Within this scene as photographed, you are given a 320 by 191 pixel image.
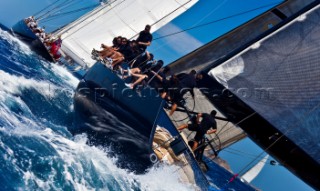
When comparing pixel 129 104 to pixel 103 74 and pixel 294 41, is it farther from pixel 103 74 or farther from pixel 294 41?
pixel 294 41

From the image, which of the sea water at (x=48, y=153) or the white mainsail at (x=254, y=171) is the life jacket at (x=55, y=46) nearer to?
the sea water at (x=48, y=153)

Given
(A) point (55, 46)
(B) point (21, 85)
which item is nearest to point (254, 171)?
(A) point (55, 46)

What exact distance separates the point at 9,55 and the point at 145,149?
7.36 m

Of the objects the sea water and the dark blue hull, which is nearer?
the sea water

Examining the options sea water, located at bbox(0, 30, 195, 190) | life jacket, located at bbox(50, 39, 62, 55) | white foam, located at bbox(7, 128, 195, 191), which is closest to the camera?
→ sea water, located at bbox(0, 30, 195, 190)

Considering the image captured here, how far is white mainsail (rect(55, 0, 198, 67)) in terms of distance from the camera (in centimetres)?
1344

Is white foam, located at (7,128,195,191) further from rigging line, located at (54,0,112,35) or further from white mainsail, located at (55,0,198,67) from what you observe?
rigging line, located at (54,0,112,35)

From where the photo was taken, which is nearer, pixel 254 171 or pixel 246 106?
pixel 246 106

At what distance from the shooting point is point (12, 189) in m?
4.64

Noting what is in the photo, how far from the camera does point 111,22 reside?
537 inches

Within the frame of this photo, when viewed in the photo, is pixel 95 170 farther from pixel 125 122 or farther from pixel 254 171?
pixel 254 171

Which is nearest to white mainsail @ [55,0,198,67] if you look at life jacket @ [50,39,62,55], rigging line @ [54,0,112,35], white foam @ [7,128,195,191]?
rigging line @ [54,0,112,35]

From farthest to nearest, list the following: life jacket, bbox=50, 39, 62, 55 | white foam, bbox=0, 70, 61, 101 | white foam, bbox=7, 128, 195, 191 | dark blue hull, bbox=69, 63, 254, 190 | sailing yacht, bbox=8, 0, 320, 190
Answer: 1. life jacket, bbox=50, 39, 62, 55
2. white foam, bbox=0, 70, 61, 101
3. sailing yacht, bbox=8, 0, 320, 190
4. dark blue hull, bbox=69, 63, 254, 190
5. white foam, bbox=7, 128, 195, 191

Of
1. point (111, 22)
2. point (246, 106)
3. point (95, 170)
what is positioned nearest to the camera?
point (95, 170)
